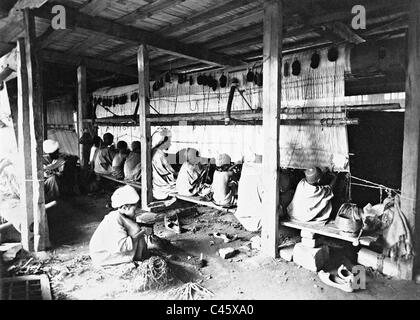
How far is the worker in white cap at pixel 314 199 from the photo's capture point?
173 inches

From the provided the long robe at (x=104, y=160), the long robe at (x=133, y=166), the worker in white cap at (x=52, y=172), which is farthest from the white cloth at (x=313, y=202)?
the long robe at (x=104, y=160)

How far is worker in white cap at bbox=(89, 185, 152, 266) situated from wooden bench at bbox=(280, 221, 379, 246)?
209 centimetres

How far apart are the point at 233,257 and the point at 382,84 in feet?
13.6

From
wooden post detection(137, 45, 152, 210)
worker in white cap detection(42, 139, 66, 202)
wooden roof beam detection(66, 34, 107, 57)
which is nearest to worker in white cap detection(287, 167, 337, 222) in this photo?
wooden post detection(137, 45, 152, 210)

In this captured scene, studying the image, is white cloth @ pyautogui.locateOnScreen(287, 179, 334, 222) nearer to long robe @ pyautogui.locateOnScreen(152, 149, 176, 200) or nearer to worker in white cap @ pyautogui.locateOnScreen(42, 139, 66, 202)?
long robe @ pyautogui.locateOnScreen(152, 149, 176, 200)

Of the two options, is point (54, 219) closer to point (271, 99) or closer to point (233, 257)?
point (233, 257)

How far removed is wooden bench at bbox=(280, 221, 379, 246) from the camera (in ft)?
12.8

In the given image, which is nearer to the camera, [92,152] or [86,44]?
[86,44]

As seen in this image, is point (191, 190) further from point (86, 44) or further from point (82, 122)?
point (82, 122)

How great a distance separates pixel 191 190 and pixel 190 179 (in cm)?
22

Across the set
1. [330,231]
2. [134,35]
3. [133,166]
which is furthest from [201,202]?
[134,35]

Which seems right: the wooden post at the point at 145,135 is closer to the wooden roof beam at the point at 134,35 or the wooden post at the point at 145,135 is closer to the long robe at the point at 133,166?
the wooden roof beam at the point at 134,35

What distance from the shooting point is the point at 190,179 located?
623 cm

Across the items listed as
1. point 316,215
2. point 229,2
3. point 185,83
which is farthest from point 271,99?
point 185,83
